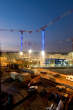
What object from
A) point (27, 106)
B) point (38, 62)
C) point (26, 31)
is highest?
point (26, 31)

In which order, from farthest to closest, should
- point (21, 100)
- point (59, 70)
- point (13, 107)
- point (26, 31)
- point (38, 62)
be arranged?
point (26, 31)
point (38, 62)
point (59, 70)
point (21, 100)
point (13, 107)

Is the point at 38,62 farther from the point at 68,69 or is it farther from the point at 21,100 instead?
the point at 21,100

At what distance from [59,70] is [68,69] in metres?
1.67

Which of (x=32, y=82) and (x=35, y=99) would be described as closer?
(x=35, y=99)

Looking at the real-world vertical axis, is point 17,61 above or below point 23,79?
above

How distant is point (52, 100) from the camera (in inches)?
208

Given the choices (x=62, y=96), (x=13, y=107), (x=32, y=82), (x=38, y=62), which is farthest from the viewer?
(x=38, y=62)

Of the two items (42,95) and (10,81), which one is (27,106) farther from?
(10,81)

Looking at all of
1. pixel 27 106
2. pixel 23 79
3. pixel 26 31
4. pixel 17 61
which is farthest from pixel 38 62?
pixel 26 31

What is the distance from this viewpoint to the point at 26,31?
37.0 meters

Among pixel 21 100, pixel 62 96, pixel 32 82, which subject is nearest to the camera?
pixel 21 100

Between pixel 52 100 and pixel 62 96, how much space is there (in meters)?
0.82

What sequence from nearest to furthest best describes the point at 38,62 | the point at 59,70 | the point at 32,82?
the point at 32,82 → the point at 59,70 → the point at 38,62

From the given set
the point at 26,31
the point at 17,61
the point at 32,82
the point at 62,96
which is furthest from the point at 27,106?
the point at 26,31
